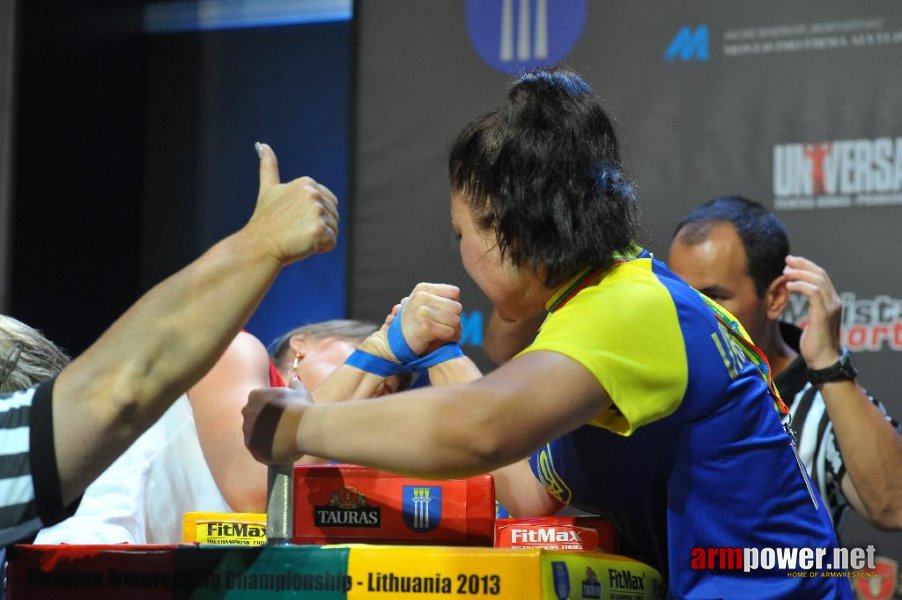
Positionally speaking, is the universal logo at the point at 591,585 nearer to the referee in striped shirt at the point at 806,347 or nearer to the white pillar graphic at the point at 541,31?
the referee in striped shirt at the point at 806,347

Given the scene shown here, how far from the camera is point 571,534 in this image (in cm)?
128

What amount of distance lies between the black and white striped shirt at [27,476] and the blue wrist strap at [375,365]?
2.01ft

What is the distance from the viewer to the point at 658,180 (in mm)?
A: 2826

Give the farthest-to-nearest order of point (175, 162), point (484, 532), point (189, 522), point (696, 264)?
1. point (175, 162)
2. point (696, 264)
3. point (189, 522)
4. point (484, 532)

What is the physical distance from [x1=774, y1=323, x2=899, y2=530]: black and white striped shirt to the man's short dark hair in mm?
210

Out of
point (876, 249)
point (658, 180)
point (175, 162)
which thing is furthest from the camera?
point (175, 162)

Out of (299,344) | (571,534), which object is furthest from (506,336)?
(571,534)

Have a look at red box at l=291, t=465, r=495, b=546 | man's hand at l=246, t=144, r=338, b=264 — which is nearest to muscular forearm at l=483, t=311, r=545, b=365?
red box at l=291, t=465, r=495, b=546

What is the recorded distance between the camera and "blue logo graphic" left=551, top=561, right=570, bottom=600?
96cm

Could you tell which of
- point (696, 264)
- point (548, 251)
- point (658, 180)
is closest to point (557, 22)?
point (658, 180)

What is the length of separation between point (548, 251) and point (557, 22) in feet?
6.27

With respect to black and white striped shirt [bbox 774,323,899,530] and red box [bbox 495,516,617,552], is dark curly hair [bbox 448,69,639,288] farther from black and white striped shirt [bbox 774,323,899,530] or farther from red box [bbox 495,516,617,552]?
black and white striped shirt [bbox 774,323,899,530]

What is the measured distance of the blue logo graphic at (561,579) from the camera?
96 cm

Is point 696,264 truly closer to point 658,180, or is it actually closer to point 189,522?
point 658,180
